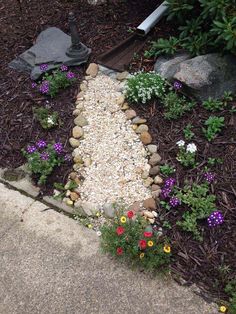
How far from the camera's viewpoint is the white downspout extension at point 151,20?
431cm

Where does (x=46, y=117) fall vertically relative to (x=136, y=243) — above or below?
above

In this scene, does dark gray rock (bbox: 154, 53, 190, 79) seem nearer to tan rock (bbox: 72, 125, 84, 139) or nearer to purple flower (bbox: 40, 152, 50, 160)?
tan rock (bbox: 72, 125, 84, 139)

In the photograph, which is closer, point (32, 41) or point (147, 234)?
point (147, 234)

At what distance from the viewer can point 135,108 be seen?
150 inches

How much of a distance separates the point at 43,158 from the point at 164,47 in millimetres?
1616

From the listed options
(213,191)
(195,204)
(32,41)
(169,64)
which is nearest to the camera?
(195,204)

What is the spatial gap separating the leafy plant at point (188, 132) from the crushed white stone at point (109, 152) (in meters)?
0.38

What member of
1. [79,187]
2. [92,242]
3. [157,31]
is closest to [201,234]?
[92,242]

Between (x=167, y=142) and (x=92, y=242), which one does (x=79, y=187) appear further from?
(x=167, y=142)

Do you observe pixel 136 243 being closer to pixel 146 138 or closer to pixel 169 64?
pixel 146 138

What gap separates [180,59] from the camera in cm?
393

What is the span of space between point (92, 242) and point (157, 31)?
2.47 m

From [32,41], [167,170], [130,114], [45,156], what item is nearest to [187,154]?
[167,170]

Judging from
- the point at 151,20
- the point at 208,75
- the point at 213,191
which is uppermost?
the point at 151,20
